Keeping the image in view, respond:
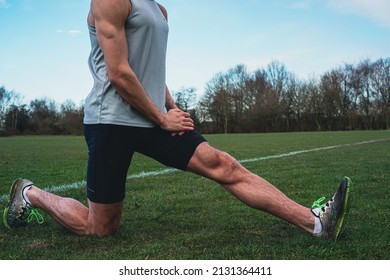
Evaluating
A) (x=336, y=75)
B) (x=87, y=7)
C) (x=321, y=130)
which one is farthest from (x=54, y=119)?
(x=87, y=7)

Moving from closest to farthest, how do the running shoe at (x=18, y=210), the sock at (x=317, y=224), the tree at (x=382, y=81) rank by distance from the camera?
1. the sock at (x=317, y=224)
2. the running shoe at (x=18, y=210)
3. the tree at (x=382, y=81)

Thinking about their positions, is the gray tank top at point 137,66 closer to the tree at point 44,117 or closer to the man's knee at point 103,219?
the man's knee at point 103,219

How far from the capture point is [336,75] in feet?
65.9

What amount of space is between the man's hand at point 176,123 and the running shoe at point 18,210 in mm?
1438

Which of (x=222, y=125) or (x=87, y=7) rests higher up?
(x=222, y=125)

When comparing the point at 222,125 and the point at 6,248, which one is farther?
the point at 222,125

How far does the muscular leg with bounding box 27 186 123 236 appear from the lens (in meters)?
3.03

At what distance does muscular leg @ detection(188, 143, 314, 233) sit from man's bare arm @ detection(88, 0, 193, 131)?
1.26 ft

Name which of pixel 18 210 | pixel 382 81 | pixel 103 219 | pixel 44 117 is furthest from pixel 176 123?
pixel 44 117

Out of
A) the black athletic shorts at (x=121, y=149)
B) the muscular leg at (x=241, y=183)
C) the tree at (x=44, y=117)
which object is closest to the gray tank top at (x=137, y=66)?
the black athletic shorts at (x=121, y=149)

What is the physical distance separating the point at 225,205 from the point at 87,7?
2.25m

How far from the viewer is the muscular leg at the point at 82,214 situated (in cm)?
303
